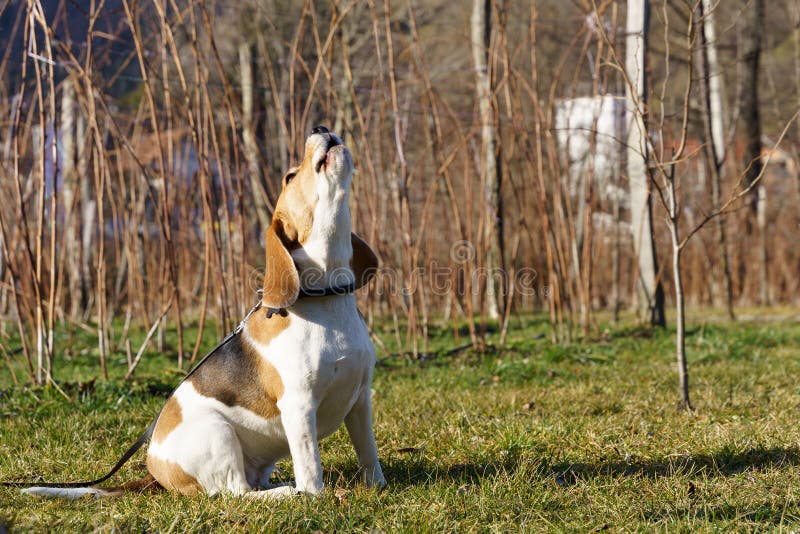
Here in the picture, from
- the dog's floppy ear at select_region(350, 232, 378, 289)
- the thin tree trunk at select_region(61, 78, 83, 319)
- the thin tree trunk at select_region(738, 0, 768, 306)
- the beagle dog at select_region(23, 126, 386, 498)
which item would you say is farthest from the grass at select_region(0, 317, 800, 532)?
the thin tree trunk at select_region(738, 0, 768, 306)

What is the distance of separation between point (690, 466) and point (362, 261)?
1.49 meters

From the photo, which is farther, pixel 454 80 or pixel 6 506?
pixel 454 80

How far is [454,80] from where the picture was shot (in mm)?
14648

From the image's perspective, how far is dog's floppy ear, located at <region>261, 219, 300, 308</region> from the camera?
2.35 metres

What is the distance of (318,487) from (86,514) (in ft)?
2.36

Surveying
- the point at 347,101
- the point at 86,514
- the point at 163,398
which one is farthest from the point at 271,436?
the point at 347,101

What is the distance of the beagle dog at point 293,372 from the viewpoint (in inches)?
93.0

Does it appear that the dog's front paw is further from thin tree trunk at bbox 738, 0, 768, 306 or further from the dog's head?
thin tree trunk at bbox 738, 0, 768, 306

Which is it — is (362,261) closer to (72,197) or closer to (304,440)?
(304,440)

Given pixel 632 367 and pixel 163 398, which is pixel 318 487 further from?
pixel 632 367

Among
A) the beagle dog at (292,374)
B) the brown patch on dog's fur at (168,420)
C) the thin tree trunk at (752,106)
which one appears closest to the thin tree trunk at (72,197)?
the brown patch on dog's fur at (168,420)

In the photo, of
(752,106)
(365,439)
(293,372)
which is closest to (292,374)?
(293,372)

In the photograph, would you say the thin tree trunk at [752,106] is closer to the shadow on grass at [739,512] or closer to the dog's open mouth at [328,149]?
the shadow on grass at [739,512]

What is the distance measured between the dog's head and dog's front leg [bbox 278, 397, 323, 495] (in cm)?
33
